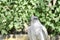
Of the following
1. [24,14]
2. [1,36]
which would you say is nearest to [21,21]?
[24,14]

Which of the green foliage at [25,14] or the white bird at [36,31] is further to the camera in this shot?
the green foliage at [25,14]

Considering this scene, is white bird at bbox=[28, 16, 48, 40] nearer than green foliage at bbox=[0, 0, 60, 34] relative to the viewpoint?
Yes

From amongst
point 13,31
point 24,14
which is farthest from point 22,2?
point 13,31

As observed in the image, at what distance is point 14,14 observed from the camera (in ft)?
13.4

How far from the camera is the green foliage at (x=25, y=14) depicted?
13.1 feet

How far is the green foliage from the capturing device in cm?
400

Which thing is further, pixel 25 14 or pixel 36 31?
pixel 25 14

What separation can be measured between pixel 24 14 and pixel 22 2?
0.72ft

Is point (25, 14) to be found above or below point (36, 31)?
above

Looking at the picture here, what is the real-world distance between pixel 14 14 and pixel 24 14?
16 centimetres

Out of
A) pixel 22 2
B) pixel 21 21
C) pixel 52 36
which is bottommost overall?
pixel 52 36

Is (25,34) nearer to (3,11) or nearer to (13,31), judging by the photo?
(13,31)

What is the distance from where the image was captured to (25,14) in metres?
4.09

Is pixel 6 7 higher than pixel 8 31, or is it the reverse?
pixel 6 7
